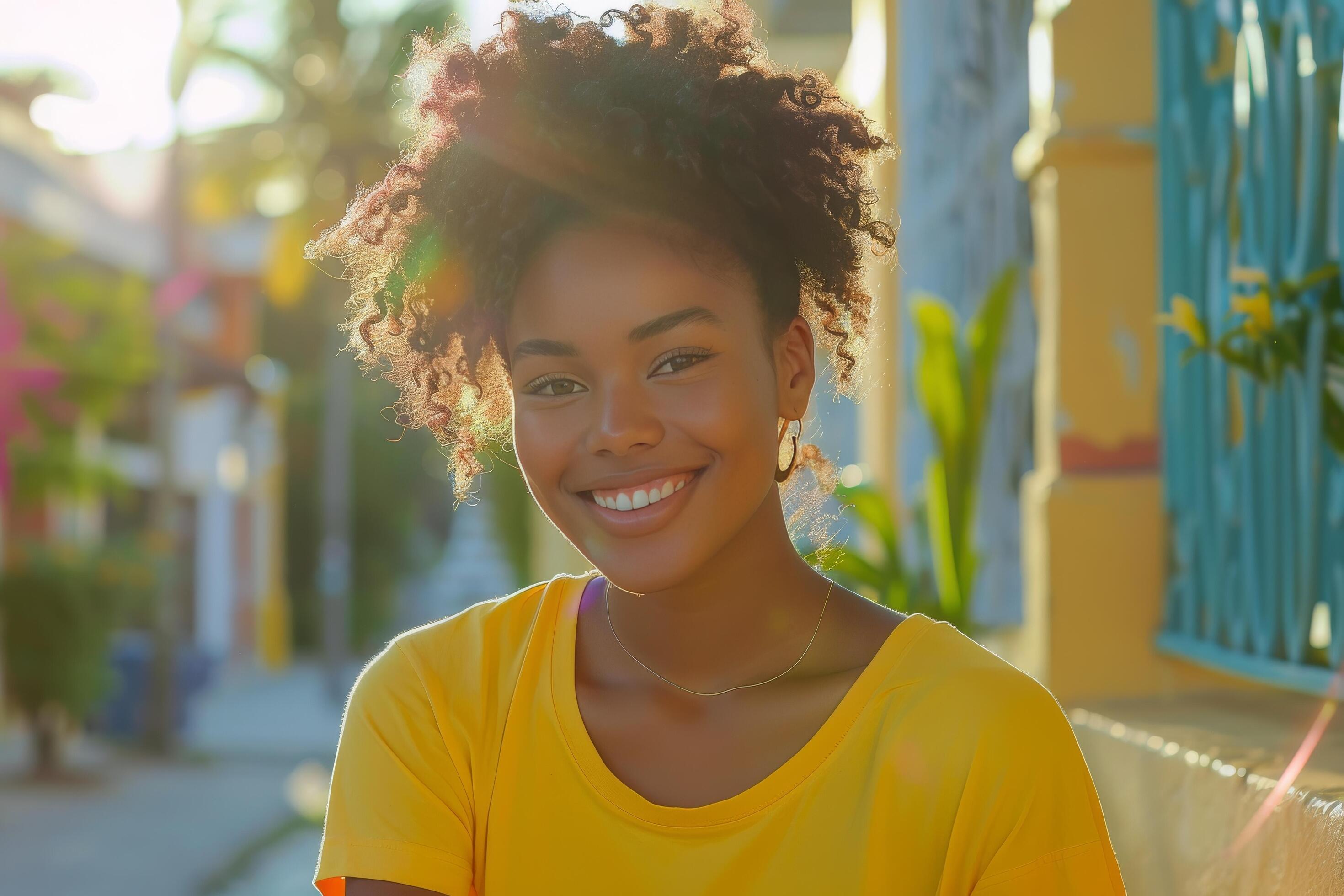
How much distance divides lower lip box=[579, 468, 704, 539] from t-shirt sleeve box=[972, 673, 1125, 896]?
1.56 ft

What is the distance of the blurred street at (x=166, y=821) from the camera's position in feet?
26.7

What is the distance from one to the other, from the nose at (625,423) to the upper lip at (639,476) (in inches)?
1.1

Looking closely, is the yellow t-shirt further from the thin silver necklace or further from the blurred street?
the blurred street

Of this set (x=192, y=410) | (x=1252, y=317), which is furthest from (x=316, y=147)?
(x=1252, y=317)

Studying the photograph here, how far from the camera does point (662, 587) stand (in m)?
1.89

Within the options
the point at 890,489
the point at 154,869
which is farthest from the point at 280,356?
the point at 890,489

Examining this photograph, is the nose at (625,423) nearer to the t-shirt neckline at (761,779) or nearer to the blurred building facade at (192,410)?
the t-shirt neckline at (761,779)

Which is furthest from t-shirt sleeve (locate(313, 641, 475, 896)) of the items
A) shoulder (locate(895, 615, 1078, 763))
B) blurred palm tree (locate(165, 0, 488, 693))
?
blurred palm tree (locate(165, 0, 488, 693))

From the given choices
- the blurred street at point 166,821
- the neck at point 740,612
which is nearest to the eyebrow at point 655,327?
the neck at point 740,612

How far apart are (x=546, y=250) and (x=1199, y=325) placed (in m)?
1.26

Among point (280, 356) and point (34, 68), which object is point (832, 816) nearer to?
point (34, 68)

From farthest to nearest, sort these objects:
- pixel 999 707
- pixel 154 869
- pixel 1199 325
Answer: pixel 154 869, pixel 1199 325, pixel 999 707

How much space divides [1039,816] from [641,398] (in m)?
0.70

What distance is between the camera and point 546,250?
192 cm
